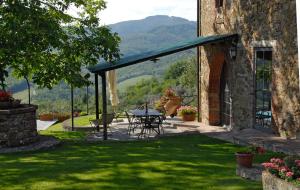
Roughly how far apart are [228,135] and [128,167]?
214 inches

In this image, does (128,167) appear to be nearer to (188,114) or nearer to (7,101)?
(7,101)

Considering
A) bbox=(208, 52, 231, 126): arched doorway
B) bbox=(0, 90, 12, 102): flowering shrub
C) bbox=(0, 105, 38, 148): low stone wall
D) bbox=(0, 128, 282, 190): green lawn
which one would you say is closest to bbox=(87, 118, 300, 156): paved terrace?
bbox=(0, 128, 282, 190): green lawn

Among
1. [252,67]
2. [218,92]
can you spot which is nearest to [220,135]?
[252,67]

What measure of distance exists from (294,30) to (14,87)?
12573 cm

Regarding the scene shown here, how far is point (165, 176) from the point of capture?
907cm

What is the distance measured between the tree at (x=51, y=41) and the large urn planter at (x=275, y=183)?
33.0 ft

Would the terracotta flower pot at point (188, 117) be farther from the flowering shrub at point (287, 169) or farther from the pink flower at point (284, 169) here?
the pink flower at point (284, 169)

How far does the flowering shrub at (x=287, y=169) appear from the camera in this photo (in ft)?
21.6

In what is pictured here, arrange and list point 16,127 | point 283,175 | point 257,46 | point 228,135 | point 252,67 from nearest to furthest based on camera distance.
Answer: point 283,175
point 16,127
point 257,46
point 252,67
point 228,135

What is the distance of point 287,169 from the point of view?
22.4 feet

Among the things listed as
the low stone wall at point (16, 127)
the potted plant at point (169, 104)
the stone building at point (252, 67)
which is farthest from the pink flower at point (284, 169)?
the potted plant at point (169, 104)

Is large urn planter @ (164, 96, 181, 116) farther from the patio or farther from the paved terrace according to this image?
the paved terrace

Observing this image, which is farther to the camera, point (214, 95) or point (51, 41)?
point (214, 95)

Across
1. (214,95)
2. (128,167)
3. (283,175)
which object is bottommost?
(128,167)
